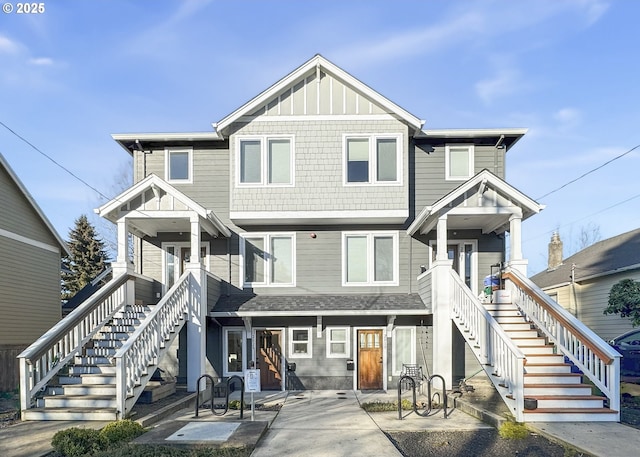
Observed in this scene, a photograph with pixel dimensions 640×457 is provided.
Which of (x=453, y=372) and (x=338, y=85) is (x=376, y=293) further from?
(x=338, y=85)

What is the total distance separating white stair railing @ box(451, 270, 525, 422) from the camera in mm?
8016

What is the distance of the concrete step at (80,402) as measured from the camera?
846cm

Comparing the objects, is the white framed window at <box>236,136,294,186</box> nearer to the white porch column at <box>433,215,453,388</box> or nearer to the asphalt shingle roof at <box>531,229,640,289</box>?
the white porch column at <box>433,215,453,388</box>

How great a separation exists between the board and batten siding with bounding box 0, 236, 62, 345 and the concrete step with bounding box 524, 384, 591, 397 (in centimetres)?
1415

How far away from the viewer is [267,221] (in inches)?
516

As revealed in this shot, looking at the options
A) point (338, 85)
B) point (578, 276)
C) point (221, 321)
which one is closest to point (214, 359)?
point (221, 321)

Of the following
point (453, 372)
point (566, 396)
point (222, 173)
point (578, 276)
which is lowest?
point (453, 372)

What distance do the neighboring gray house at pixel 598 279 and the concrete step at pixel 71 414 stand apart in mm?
16679

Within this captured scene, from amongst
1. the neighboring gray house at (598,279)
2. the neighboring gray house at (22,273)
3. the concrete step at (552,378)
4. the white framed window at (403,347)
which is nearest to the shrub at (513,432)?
the concrete step at (552,378)

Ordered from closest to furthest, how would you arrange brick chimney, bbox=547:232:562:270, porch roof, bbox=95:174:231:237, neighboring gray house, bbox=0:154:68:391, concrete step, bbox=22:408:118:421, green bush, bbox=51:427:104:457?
green bush, bbox=51:427:104:457, concrete step, bbox=22:408:118:421, porch roof, bbox=95:174:231:237, neighboring gray house, bbox=0:154:68:391, brick chimney, bbox=547:232:562:270

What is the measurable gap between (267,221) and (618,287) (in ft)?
29.8

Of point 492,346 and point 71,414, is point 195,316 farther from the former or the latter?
point 492,346

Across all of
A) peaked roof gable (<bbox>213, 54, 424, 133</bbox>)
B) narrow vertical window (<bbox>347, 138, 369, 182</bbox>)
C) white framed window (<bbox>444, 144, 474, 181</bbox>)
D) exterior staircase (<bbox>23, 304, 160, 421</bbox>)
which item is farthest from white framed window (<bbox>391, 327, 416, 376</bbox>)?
exterior staircase (<bbox>23, 304, 160, 421</bbox>)

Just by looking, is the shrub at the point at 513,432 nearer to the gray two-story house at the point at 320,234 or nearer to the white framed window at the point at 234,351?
the gray two-story house at the point at 320,234
